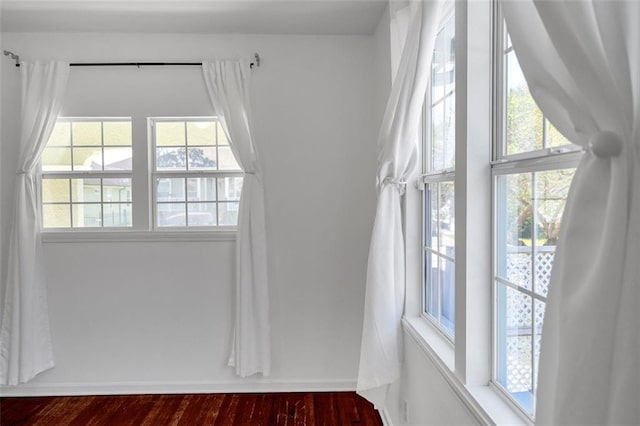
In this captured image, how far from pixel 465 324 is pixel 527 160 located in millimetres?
596

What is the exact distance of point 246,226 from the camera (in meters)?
2.84

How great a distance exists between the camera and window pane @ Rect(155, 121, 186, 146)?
9.86 feet

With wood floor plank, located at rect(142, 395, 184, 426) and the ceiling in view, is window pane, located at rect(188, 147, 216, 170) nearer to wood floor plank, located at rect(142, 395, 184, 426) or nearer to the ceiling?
the ceiling

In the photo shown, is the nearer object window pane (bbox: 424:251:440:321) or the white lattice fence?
the white lattice fence

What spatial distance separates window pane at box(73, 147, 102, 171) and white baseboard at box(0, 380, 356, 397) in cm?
166

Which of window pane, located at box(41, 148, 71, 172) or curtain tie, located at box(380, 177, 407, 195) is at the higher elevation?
window pane, located at box(41, 148, 71, 172)

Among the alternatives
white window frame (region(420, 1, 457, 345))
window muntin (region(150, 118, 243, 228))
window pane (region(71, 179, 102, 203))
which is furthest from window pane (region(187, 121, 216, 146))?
white window frame (region(420, 1, 457, 345))

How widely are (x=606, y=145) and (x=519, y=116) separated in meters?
0.69

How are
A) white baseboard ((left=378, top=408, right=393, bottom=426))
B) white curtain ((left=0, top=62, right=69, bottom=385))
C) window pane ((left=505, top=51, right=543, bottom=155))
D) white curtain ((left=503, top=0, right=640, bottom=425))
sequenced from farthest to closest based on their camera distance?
white curtain ((left=0, top=62, right=69, bottom=385))
white baseboard ((left=378, top=408, right=393, bottom=426))
window pane ((left=505, top=51, right=543, bottom=155))
white curtain ((left=503, top=0, right=640, bottom=425))

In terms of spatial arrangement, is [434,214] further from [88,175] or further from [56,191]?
[56,191]

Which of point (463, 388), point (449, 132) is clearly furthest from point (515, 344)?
point (449, 132)

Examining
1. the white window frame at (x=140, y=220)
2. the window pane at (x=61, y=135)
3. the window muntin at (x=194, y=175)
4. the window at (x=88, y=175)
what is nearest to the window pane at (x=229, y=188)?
the window muntin at (x=194, y=175)

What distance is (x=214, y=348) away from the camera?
117 inches

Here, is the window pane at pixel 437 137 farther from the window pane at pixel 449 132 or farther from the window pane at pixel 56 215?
the window pane at pixel 56 215
